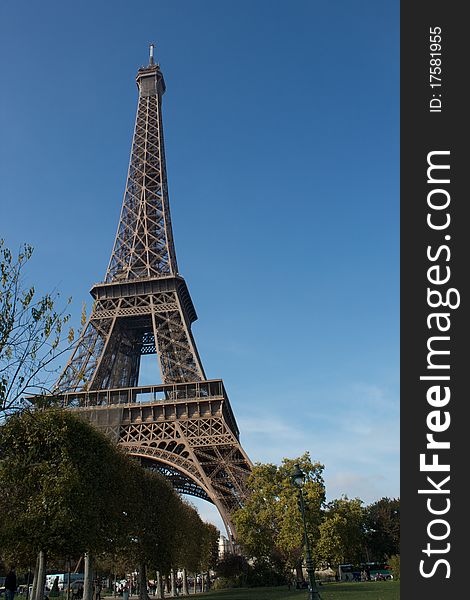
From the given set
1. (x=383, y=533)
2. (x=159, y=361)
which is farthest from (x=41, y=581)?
(x=383, y=533)

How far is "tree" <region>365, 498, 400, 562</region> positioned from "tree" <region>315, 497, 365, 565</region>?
20987 mm

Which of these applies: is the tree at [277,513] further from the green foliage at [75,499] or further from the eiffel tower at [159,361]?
the green foliage at [75,499]

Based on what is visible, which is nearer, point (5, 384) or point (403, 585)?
point (403, 585)

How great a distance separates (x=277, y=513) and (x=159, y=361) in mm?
19624

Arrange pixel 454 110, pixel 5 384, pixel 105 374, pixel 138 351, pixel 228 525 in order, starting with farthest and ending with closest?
pixel 138 351, pixel 105 374, pixel 228 525, pixel 5 384, pixel 454 110

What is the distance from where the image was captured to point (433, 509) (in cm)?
840

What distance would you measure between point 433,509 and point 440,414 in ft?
4.62

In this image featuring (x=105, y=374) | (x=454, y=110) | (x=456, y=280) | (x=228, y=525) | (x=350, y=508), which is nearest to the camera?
(x=456, y=280)

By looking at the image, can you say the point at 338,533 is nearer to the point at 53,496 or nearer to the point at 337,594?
the point at 337,594

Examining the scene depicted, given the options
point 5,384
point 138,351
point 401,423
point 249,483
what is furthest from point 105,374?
point 401,423

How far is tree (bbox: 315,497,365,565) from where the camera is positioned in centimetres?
4369

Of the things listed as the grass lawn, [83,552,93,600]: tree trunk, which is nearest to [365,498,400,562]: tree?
the grass lawn

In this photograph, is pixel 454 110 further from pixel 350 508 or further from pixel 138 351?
pixel 138 351

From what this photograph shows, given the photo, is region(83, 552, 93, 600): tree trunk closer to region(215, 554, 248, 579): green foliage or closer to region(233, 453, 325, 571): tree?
region(233, 453, 325, 571): tree
